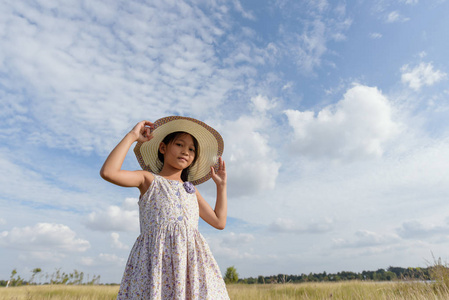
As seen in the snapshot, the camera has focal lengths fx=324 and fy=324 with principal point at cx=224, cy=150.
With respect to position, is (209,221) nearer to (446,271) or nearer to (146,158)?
(146,158)

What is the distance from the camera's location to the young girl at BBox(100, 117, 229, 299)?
2820 mm

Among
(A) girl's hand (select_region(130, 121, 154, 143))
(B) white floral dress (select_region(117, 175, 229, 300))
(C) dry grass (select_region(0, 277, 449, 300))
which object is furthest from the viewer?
(C) dry grass (select_region(0, 277, 449, 300))

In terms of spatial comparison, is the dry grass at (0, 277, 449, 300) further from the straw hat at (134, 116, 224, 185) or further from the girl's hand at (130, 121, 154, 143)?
the girl's hand at (130, 121, 154, 143)

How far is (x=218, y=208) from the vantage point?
388cm

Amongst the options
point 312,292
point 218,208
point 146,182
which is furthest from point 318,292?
point 146,182

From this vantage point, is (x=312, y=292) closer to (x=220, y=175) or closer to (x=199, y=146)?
(x=220, y=175)

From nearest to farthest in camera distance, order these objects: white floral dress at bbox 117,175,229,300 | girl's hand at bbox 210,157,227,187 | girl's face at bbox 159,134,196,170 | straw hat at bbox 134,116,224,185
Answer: white floral dress at bbox 117,175,229,300, girl's face at bbox 159,134,196,170, straw hat at bbox 134,116,224,185, girl's hand at bbox 210,157,227,187

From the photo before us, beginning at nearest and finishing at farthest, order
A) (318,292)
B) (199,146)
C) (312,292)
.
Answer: (199,146) < (318,292) < (312,292)

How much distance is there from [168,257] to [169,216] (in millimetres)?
381

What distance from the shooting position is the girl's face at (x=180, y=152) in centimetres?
363

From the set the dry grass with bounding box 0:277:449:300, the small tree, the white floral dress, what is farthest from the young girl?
the small tree

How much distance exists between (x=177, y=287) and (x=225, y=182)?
1537mm

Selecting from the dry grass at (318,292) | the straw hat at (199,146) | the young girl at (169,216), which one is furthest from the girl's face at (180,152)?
the dry grass at (318,292)

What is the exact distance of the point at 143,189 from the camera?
338 cm
